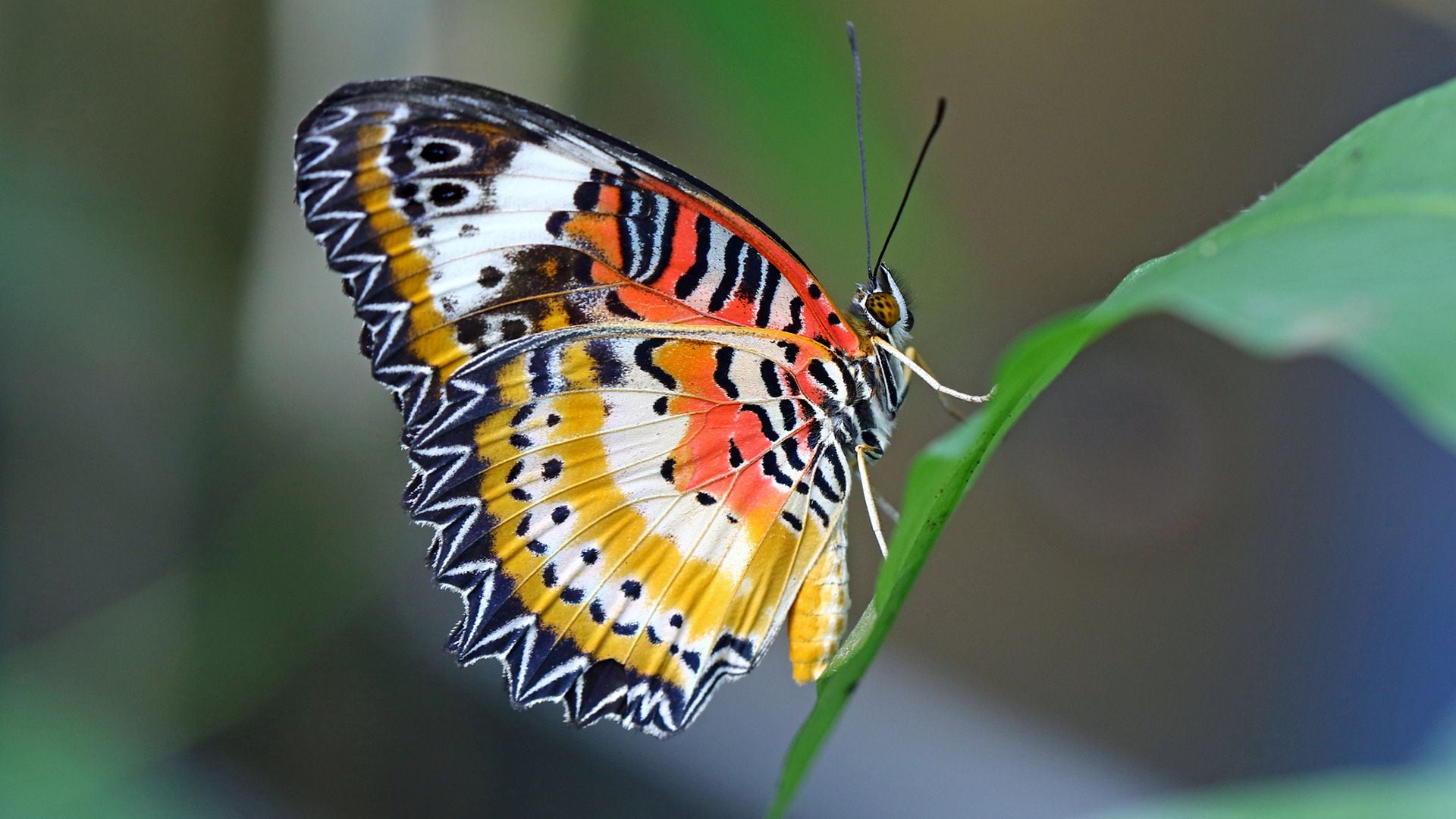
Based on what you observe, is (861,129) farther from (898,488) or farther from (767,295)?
(898,488)

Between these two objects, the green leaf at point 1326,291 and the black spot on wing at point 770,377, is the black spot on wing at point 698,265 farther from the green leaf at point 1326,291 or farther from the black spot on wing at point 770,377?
the green leaf at point 1326,291

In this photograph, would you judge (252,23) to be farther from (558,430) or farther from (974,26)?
(558,430)

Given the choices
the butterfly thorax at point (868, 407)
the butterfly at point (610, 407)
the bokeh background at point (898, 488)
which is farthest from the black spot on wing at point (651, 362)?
the bokeh background at point (898, 488)

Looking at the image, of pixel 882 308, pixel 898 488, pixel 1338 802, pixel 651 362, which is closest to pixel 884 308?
pixel 882 308

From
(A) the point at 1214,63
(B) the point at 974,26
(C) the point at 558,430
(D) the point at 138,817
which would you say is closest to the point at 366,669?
(D) the point at 138,817

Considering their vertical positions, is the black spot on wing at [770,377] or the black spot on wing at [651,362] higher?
the black spot on wing at [770,377]

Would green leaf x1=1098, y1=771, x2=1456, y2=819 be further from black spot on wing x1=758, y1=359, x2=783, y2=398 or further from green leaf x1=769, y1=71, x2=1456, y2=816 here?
black spot on wing x1=758, y1=359, x2=783, y2=398

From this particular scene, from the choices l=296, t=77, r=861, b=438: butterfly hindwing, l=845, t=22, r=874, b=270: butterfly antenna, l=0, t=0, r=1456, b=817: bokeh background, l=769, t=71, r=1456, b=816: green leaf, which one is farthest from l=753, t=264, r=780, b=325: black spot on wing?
l=0, t=0, r=1456, b=817: bokeh background
